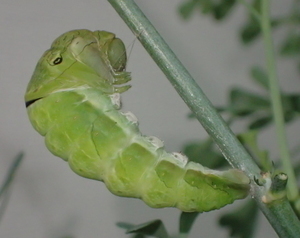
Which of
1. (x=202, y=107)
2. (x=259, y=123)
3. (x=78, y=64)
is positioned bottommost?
(x=259, y=123)

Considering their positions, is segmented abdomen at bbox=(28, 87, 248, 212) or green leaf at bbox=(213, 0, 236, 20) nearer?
segmented abdomen at bbox=(28, 87, 248, 212)

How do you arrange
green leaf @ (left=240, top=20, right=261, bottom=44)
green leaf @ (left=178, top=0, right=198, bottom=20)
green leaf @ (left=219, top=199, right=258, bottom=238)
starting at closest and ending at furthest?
1. green leaf @ (left=219, top=199, right=258, bottom=238)
2. green leaf @ (left=178, top=0, right=198, bottom=20)
3. green leaf @ (left=240, top=20, right=261, bottom=44)

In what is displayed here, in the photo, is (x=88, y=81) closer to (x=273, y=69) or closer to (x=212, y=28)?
(x=273, y=69)

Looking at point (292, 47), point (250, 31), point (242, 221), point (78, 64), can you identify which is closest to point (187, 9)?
point (250, 31)

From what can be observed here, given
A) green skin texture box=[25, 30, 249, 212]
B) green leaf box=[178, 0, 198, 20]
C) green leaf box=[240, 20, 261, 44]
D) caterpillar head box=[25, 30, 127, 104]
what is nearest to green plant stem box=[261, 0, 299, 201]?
green skin texture box=[25, 30, 249, 212]

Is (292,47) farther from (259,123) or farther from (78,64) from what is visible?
(78,64)

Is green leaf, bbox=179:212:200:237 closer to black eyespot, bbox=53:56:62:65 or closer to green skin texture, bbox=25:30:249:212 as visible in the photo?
green skin texture, bbox=25:30:249:212
